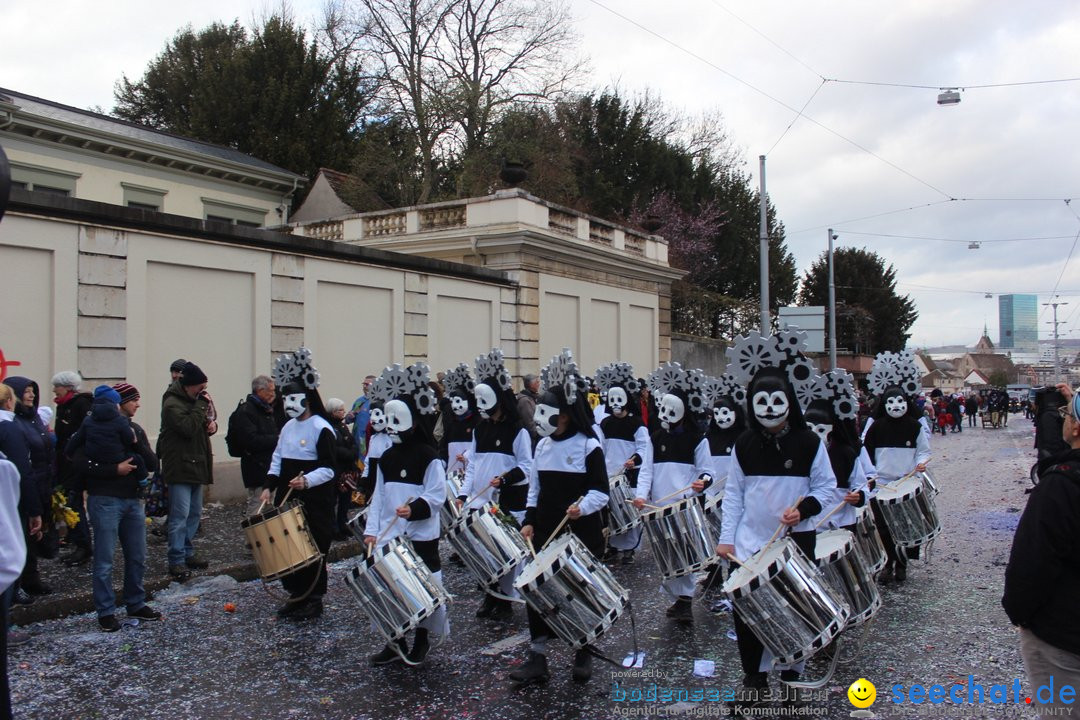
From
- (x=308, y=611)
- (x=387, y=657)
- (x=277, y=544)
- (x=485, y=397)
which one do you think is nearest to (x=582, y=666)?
(x=387, y=657)

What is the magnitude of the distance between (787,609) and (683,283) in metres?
32.6

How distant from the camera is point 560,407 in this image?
21.2 ft

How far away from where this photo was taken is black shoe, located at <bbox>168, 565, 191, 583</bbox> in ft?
28.8

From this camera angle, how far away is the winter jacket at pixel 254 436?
9.82 metres

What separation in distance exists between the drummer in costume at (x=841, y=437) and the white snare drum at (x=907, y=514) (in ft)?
4.55

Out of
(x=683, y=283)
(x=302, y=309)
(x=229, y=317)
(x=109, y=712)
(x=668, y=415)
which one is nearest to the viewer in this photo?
(x=109, y=712)

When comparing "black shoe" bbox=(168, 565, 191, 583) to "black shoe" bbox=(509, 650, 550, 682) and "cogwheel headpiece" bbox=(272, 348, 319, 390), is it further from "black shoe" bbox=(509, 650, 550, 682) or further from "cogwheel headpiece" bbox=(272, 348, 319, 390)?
"black shoe" bbox=(509, 650, 550, 682)

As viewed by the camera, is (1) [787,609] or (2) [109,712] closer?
(1) [787,609]

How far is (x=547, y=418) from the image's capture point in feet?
21.1

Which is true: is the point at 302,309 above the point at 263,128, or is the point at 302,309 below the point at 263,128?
below

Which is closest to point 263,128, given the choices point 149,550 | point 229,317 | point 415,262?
point 415,262

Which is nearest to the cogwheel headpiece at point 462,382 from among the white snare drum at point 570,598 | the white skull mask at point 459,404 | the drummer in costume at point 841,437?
the white skull mask at point 459,404

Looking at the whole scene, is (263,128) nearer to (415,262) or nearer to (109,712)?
(415,262)

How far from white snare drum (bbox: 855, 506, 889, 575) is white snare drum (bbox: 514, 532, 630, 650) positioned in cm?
270
